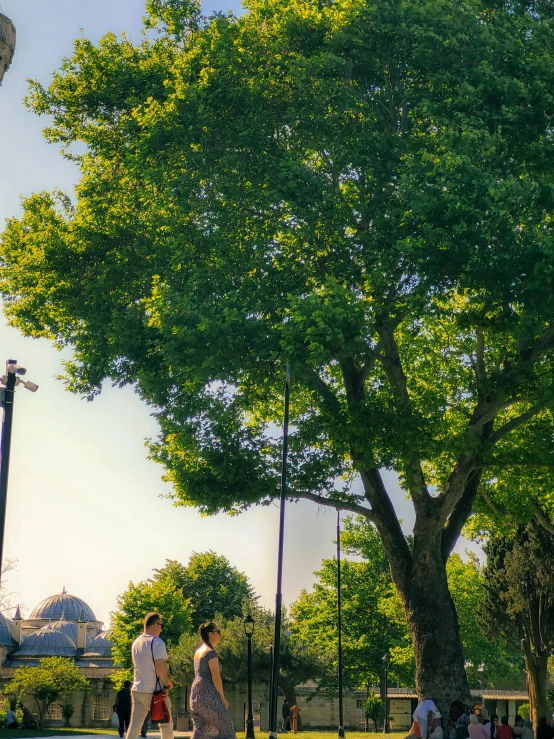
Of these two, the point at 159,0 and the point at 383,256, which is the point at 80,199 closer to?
the point at 159,0

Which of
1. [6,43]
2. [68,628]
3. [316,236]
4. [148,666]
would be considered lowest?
[148,666]

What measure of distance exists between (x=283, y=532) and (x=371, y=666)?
43059 millimetres

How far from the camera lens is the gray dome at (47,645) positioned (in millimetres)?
96875

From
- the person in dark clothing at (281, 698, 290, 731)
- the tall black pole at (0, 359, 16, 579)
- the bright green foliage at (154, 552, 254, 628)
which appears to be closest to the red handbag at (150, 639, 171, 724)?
→ the tall black pole at (0, 359, 16, 579)

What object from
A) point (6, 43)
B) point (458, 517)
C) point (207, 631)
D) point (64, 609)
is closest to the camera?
point (207, 631)

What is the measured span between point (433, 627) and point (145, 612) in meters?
47.7

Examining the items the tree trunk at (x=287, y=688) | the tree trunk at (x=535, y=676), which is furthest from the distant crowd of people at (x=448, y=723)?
the tree trunk at (x=287, y=688)

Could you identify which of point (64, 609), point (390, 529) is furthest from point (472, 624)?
point (64, 609)

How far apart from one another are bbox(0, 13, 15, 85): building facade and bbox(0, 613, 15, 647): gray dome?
7678 cm

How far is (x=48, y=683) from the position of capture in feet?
258

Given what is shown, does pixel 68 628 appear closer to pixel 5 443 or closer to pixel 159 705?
pixel 5 443

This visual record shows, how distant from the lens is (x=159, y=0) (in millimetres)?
24438

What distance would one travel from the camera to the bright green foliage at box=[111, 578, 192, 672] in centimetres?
6725

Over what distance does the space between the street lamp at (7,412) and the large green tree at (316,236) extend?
12.5 ft
